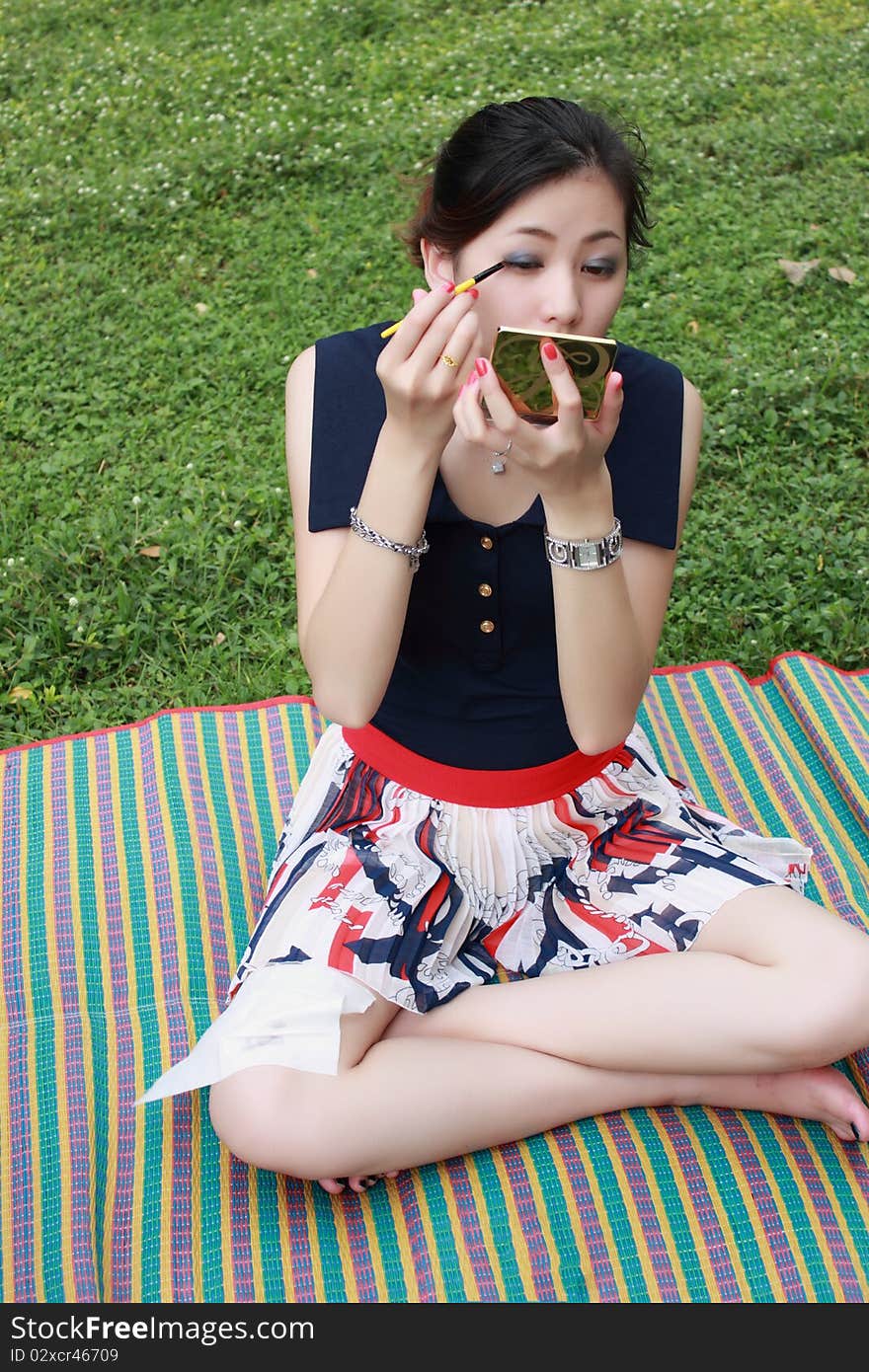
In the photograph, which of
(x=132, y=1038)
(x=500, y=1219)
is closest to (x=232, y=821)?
(x=132, y=1038)

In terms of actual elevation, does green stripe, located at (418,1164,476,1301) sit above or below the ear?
below

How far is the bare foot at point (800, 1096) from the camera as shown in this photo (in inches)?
90.9

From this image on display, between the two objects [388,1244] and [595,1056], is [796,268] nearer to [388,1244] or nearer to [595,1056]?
[595,1056]

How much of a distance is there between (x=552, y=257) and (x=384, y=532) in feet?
1.71

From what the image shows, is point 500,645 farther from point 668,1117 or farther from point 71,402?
point 71,402

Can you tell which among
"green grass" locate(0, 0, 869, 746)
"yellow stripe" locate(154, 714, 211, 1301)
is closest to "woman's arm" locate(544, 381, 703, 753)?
"yellow stripe" locate(154, 714, 211, 1301)

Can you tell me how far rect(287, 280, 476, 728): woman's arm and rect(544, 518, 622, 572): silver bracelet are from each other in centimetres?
21

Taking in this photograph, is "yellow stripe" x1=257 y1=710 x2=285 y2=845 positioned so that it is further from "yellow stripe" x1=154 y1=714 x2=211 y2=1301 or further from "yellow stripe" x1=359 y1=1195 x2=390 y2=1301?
"yellow stripe" x1=359 y1=1195 x2=390 y2=1301

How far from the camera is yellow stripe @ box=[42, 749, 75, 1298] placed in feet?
7.08

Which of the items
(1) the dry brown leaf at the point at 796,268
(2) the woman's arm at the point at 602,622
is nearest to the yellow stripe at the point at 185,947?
(2) the woman's arm at the point at 602,622

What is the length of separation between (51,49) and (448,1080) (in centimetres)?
620

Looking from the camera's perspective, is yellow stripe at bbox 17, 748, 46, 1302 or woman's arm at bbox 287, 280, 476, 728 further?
yellow stripe at bbox 17, 748, 46, 1302

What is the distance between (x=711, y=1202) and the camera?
223cm

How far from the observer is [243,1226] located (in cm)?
222
